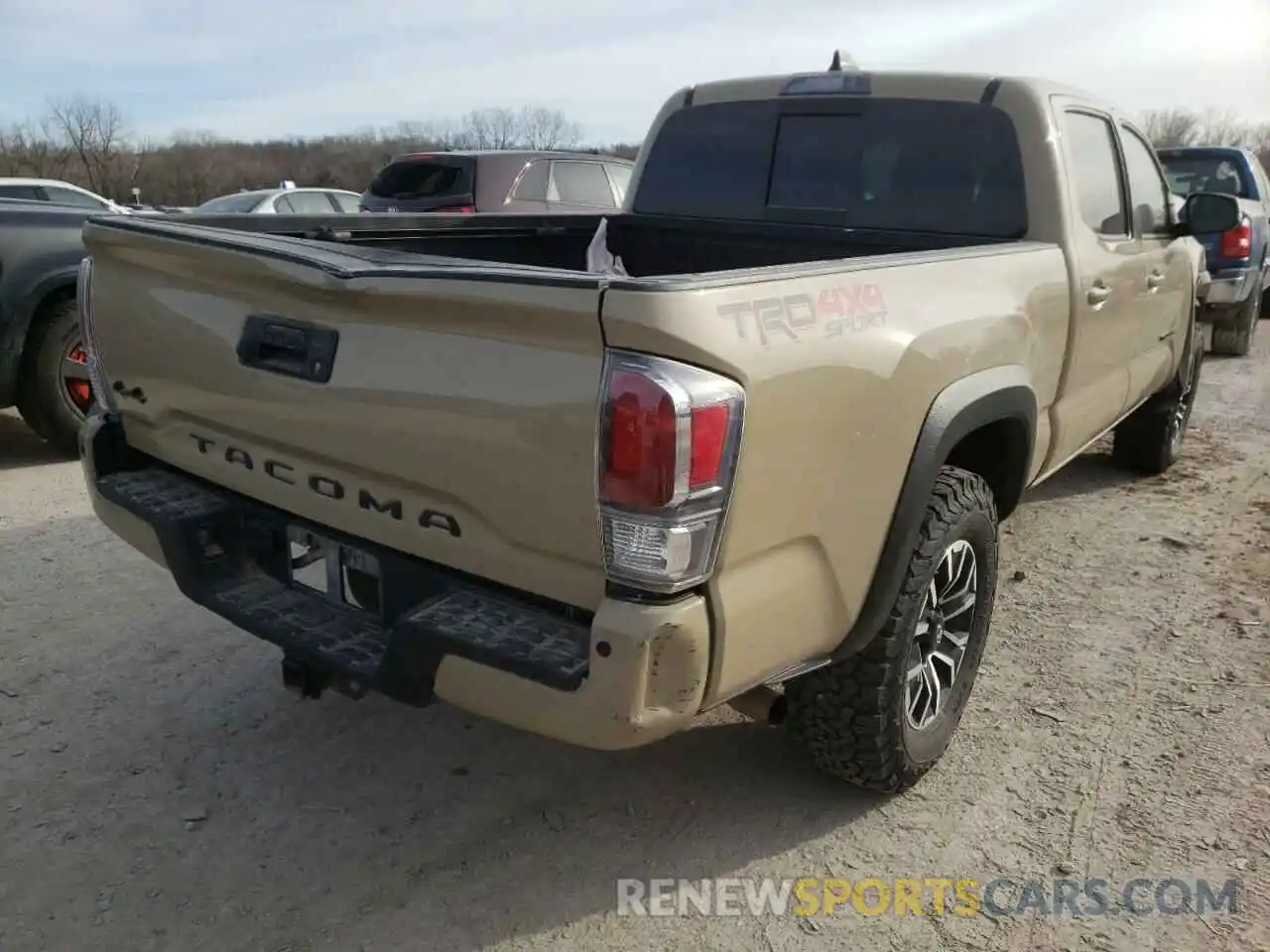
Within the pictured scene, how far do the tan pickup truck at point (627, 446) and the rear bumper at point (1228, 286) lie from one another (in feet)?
20.3

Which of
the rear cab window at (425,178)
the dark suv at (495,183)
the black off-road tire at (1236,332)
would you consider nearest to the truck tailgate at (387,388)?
the dark suv at (495,183)

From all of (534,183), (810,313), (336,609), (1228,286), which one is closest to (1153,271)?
(810,313)

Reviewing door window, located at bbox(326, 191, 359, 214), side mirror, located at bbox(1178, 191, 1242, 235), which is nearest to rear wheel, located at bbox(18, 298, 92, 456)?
side mirror, located at bbox(1178, 191, 1242, 235)

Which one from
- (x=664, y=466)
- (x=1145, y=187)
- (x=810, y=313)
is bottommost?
(x=664, y=466)

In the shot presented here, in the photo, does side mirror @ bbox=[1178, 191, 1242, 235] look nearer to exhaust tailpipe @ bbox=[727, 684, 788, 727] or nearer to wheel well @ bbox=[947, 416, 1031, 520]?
wheel well @ bbox=[947, 416, 1031, 520]

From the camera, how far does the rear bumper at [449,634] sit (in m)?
2.00

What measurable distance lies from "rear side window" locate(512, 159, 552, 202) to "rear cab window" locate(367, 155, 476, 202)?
462mm

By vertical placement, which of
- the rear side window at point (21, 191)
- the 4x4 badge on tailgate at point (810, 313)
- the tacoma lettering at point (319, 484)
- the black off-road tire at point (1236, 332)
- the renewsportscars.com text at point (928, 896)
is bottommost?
the renewsportscars.com text at point (928, 896)

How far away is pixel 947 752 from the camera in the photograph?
3205 mm

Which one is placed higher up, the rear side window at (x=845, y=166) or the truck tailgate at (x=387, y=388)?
the rear side window at (x=845, y=166)

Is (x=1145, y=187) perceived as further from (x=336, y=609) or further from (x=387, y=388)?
(x=336, y=609)

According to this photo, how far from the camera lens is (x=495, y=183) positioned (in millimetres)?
9492

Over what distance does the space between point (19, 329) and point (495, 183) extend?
15.5 ft

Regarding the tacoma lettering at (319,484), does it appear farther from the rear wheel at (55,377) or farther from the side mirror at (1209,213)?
the side mirror at (1209,213)
